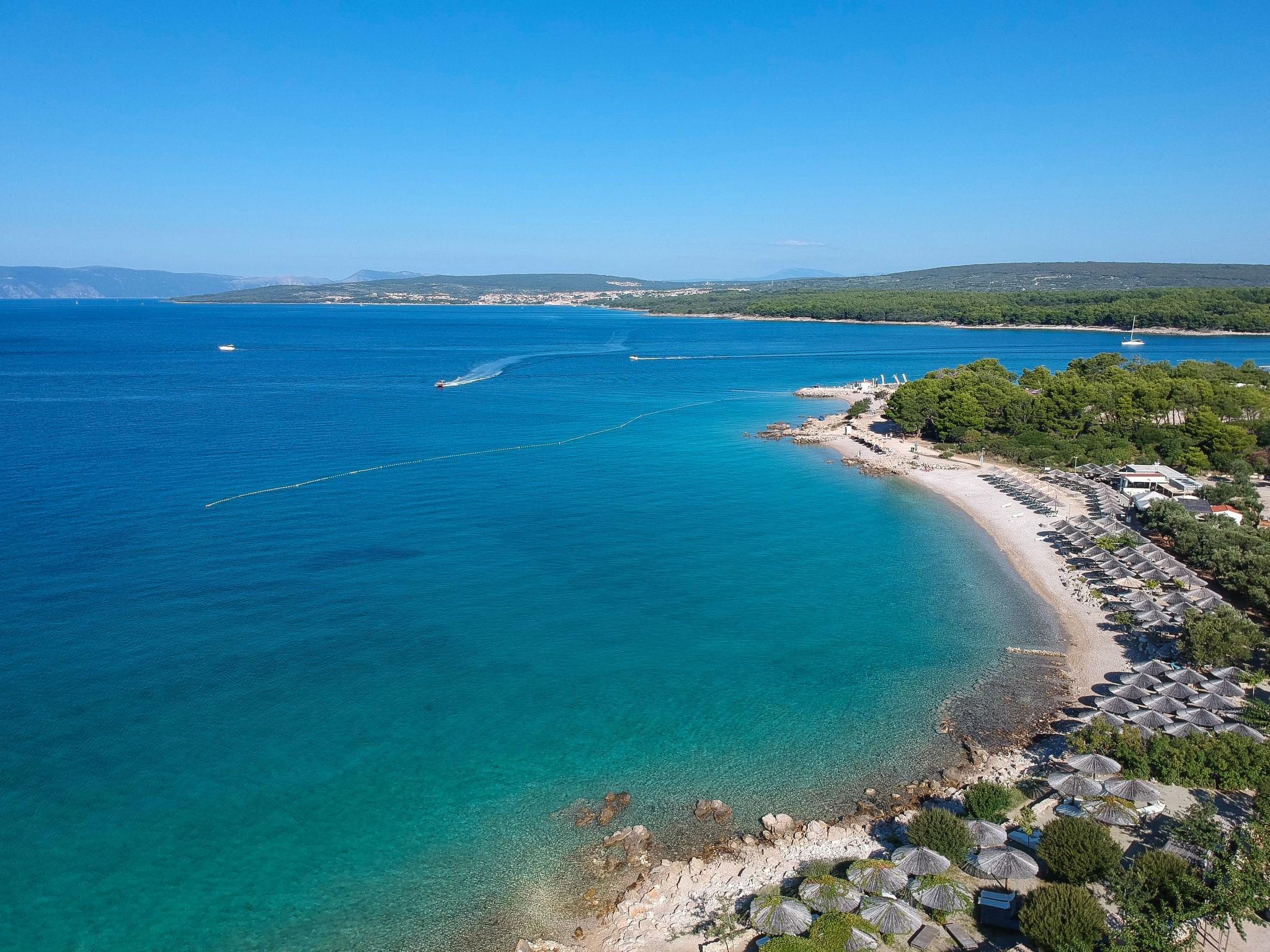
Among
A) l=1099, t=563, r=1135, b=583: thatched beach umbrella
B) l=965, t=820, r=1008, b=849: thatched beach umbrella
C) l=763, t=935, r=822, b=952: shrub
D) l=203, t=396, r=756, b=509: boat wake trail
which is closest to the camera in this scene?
l=763, t=935, r=822, b=952: shrub

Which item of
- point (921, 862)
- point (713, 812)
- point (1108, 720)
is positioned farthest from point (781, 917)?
point (1108, 720)

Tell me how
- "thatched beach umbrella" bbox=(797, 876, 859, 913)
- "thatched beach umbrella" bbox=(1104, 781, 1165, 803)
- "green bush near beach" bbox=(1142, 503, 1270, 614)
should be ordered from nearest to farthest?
"thatched beach umbrella" bbox=(797, 876, 859, 913), "thatched beach umbrella" bbox=(1104, 781, 1165, 803), "green bush near beach" bbox=(1142, 503, 1270, 614)

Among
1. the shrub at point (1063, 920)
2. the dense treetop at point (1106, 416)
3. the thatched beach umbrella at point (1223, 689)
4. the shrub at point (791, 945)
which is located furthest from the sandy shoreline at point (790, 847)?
the dense treetop at point (1106, 416)

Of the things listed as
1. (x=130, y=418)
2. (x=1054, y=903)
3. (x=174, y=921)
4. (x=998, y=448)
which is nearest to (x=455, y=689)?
(x=174, y=921)

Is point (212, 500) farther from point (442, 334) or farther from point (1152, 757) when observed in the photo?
point (442, 334)

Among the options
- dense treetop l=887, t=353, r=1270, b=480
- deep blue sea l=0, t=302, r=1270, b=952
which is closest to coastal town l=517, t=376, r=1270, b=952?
deep blue sea l=0, t=302, r=1270, b=952

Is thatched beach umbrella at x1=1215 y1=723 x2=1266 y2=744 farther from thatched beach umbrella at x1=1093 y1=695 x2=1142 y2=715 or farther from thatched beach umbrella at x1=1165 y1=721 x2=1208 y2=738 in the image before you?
thatched beach umbrella at x1=1093 y1=695 x2=1142 y2=715
